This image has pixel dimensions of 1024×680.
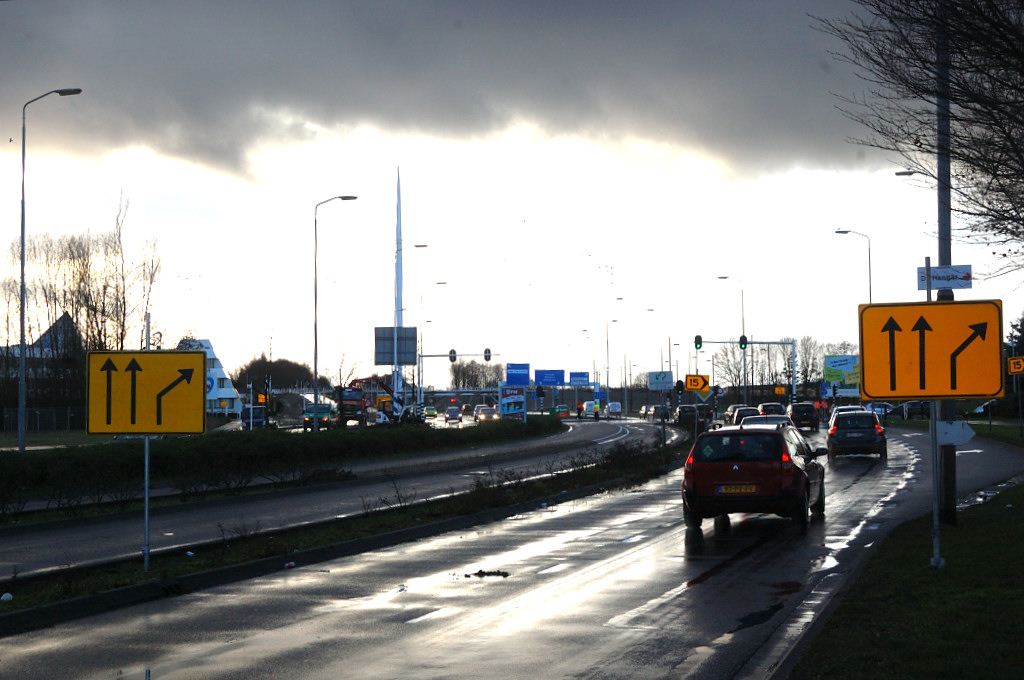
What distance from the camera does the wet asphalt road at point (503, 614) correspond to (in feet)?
27.0

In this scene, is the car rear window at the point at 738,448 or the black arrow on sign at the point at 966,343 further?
the car rear window at the point at 738,448

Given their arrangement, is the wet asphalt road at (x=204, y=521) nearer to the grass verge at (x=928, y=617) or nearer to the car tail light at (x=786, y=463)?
the car tail light at (x=786, y=463)

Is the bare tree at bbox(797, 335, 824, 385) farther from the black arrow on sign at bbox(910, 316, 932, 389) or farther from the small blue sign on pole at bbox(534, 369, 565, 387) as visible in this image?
the black arrow on sign at bbox(910, 316, 932, 389)

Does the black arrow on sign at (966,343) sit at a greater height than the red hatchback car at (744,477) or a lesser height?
greater

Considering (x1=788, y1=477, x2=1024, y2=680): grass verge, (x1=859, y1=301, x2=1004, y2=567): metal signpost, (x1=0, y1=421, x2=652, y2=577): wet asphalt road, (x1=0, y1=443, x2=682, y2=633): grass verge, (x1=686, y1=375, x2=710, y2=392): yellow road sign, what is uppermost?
(x1=859, y1=301, x2=1004, y2=567): metal signpost

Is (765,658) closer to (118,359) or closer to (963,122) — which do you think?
(963,122)

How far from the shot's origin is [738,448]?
17.5 m

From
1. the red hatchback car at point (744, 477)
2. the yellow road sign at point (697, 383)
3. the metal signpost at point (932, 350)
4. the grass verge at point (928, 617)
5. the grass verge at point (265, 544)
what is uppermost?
the metal signpost at point (932, 350)

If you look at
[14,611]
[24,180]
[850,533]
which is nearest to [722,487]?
[850,533]

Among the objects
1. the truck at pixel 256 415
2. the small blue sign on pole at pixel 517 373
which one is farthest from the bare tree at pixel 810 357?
the truck at pixel 256 415

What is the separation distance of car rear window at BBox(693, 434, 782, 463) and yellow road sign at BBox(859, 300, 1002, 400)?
5939 mm

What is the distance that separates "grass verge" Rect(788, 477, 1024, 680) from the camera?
7.16 m

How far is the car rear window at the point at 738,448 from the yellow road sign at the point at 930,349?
5.94m

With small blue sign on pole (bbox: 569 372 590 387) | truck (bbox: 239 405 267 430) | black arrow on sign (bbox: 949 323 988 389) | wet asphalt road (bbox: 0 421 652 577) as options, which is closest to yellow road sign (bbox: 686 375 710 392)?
wet asphalt road (bbox: 0 421 652 577)
